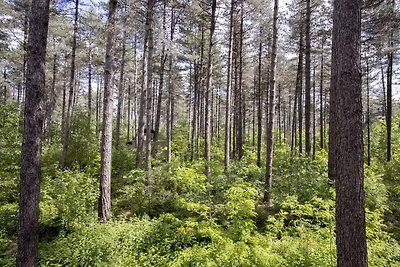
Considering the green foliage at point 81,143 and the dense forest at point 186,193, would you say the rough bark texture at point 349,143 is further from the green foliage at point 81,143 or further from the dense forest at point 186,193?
the green foliage at point 81,143

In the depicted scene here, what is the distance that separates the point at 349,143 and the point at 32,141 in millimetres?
5169

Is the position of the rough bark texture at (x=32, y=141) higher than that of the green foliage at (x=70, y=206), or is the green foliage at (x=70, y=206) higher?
the rough bark texture at (x=32, y=141)

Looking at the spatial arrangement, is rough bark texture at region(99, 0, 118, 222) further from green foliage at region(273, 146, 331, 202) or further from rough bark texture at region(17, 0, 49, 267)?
green foliage at region(273, 146, 331, 202)

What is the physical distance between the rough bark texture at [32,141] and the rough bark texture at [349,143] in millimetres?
4970

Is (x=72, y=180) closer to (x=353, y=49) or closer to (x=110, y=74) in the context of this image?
(x=110, y=74)

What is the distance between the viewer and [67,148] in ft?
53.5

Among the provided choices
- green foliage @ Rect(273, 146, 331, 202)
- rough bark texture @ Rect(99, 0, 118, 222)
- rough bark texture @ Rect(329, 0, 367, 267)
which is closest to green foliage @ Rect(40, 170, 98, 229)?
rough bark texture @ Rect(99, 0, 118, 222)

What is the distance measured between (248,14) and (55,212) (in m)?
13.8

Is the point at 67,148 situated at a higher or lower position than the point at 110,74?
lower

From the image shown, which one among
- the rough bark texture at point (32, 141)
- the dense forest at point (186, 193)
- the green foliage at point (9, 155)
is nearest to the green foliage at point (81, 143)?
the dense forest at point (186, 193)

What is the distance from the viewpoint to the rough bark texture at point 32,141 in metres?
5.11

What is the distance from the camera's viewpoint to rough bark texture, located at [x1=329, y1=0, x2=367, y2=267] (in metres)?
3.51

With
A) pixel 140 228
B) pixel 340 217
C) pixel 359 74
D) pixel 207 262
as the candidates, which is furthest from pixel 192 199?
pixel 359 74

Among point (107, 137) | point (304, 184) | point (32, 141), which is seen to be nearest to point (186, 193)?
point (107, 137)
